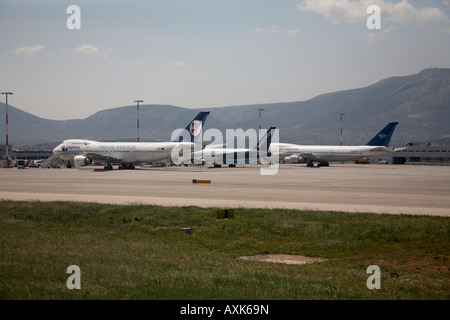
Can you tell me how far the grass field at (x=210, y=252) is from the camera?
11.9 meters

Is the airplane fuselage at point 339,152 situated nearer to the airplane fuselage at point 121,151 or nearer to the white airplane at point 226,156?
the white airplane at point 226,156

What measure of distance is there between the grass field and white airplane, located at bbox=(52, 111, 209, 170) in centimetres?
5654

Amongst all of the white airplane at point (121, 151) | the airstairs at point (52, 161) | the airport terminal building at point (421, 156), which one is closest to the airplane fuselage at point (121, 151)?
the white airplane at point (121, 151)

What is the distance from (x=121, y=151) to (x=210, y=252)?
73361 mm

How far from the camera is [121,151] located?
8894 cm

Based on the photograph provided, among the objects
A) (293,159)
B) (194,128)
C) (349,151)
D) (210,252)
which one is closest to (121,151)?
(194,128)

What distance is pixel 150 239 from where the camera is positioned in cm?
Result: 2053

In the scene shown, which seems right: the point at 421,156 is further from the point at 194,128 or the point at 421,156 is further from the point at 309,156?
the point at 194,128

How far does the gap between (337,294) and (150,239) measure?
34.4ft

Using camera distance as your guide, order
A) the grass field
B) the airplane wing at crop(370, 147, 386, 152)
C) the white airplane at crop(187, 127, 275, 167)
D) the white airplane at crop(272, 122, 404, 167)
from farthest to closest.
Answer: the white airplane at crop(187, 127, 275, 167), the white airplane at crop(272, 122, 404, 167), the airplane wing at crop(370, 147, 386, 152), the grass field

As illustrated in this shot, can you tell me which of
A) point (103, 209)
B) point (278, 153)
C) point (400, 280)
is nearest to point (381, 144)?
point (278, 153)

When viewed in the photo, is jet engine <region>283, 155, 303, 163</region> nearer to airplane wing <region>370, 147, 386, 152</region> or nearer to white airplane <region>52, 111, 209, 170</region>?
airplane wing <region>370, 147, 386, 152</region>

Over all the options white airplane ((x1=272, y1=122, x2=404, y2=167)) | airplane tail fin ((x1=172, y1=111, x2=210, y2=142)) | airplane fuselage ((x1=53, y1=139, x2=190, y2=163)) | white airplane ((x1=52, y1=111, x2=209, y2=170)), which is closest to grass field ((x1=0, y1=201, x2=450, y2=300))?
white airplane ((x1=52, y1=111, x2=209, y2=170))

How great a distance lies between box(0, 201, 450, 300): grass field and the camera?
11.9 m
